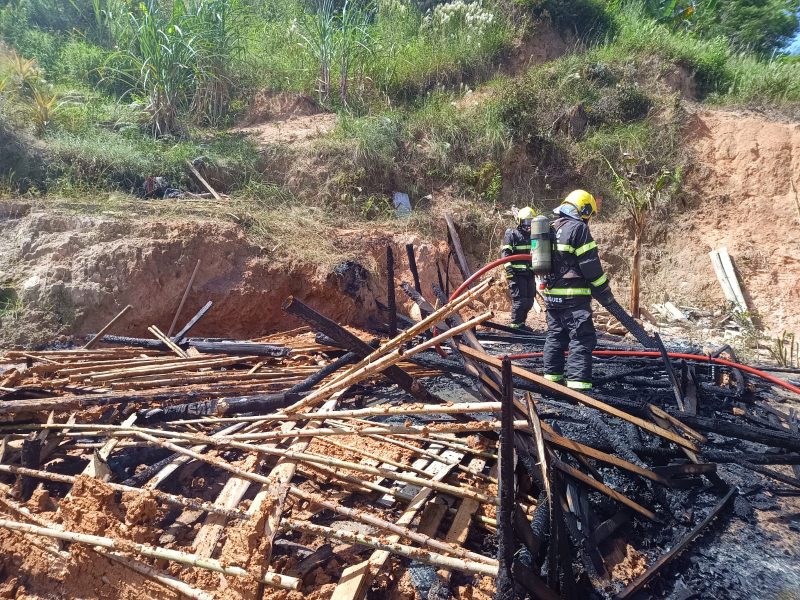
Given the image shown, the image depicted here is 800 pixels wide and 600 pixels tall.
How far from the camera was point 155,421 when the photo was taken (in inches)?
145

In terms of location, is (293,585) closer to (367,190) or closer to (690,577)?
(690,577)

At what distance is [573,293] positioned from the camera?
15.9 feet

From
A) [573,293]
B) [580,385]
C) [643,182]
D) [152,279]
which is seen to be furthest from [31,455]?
[643,182]

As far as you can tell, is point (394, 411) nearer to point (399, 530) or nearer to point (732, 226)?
point (399, 530)

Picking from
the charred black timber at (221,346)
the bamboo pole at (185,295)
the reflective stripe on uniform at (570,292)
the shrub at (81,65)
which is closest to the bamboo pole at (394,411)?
the charred black timber at (221,346)

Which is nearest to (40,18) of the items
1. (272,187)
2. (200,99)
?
(200,99)

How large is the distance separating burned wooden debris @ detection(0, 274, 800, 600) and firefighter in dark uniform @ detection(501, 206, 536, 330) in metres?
2.91

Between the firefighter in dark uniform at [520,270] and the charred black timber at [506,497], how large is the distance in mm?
5021

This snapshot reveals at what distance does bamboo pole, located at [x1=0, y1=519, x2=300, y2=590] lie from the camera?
235 centimetres

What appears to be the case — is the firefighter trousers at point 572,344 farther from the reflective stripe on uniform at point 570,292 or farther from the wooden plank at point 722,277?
the wooden plank at point 722,277

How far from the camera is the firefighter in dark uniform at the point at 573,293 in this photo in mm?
4746

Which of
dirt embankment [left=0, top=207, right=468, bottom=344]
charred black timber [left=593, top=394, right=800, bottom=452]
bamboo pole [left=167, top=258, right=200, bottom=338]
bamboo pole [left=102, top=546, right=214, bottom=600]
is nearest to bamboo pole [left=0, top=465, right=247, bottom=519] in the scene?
bamboo pole [left=102, top=546, right=214, bottom=600]

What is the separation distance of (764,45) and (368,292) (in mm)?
17649

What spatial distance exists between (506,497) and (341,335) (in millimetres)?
1580
